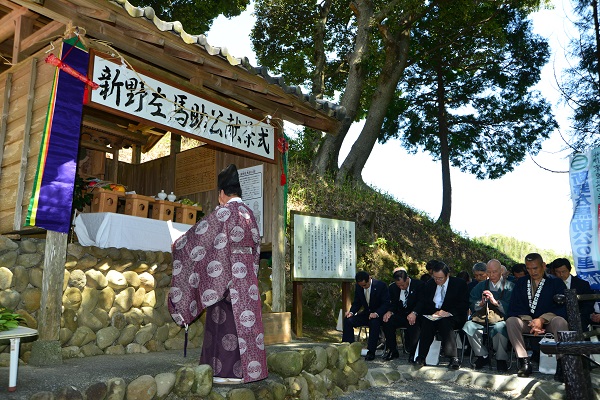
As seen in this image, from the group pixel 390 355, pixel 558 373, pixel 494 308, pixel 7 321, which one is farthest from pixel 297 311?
pixel 7 321

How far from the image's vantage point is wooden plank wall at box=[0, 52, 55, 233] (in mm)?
5535

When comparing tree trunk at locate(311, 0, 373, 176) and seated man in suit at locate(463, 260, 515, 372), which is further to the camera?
tree trunk at locate(311, 0, 373, 176)

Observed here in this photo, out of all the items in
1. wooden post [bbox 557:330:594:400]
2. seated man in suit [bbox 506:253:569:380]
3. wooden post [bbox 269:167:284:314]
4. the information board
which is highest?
the information board

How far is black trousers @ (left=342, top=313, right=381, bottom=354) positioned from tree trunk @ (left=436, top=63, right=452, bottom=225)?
11278 millimetres

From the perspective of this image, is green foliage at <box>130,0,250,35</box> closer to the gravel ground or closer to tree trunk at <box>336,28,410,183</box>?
tree trunk at <box>336,28,410,183</box>

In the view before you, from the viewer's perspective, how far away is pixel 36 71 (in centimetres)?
591

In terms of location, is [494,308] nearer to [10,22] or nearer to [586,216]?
[586,216]

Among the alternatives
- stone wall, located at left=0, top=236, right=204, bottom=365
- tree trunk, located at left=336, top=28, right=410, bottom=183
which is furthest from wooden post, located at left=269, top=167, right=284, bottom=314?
tree trunk, located at left=336, top=28, right=410, bottom=183

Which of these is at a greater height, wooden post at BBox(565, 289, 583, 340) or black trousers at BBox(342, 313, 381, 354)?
wooden post at BBox(565, 289, 583, 340)

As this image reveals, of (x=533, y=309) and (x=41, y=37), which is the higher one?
(x=41, y=37)

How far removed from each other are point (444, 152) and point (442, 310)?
1242cm

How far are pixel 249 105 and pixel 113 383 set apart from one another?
4818 mm

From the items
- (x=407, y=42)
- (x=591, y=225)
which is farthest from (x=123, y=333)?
(x=407, y=42)

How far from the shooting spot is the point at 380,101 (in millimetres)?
16641
